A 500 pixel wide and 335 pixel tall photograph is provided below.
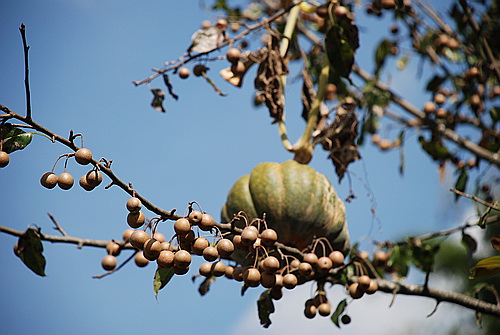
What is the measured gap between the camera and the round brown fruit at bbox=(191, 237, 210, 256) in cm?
144

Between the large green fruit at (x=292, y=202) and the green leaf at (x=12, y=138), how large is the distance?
0.88 m

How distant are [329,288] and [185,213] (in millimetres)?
913

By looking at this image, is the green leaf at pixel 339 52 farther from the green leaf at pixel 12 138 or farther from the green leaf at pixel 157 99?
the green leaf at pixel 12 138

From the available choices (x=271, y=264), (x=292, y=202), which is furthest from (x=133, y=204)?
(x=292, y=202)

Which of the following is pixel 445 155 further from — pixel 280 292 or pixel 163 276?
pixel 163 276

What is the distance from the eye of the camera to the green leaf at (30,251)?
1811 millimetres

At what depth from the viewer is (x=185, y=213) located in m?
1.47

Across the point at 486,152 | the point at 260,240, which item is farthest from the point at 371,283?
the point at 486,152

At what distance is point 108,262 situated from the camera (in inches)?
84.1

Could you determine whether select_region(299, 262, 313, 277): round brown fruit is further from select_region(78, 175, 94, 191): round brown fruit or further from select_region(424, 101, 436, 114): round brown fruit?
select_region(424, 101, 436, 114): round brown fruit

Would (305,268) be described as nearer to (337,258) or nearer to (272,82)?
(337,258)

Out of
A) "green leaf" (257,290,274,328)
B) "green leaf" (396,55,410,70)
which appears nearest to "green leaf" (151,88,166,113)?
"green leaf" (257,290,274,328)

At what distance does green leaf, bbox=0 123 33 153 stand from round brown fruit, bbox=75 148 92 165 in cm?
20

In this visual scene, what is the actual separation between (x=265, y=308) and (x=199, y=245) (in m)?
0.69
